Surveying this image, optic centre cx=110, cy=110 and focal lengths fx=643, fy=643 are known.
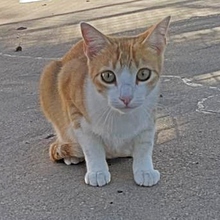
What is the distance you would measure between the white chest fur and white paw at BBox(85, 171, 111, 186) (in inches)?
5.8

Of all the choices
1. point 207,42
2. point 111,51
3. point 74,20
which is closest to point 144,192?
point 111,51

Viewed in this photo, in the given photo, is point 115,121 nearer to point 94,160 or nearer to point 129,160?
point 94,160

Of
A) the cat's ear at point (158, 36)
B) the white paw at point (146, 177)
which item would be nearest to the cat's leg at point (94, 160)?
the white paw at point (146, 177)

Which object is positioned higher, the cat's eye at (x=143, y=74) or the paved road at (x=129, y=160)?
the cat's eye at (x=143, y=74)

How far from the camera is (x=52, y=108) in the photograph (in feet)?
11.6

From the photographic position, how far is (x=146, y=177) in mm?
3059

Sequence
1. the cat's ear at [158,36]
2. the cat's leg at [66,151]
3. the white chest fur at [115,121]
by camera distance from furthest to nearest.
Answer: the cat's leg at [66,151]
the white chest fur at [115,121]
the cat's ear at [158,36]

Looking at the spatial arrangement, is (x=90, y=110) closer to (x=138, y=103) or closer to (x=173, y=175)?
(x=138, y=103)

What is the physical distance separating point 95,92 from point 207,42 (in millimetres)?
3486

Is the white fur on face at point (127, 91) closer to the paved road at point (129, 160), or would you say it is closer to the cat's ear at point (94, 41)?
the cat's ear at point (94, 41)

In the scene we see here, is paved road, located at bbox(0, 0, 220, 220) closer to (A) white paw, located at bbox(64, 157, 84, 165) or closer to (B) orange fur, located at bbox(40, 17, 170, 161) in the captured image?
(A) white paw, located at bbox(64, 157, 84, 165)

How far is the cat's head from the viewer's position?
2.81 m

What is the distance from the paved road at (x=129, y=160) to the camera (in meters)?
2.87

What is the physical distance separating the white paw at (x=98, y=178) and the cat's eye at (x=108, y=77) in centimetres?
49
